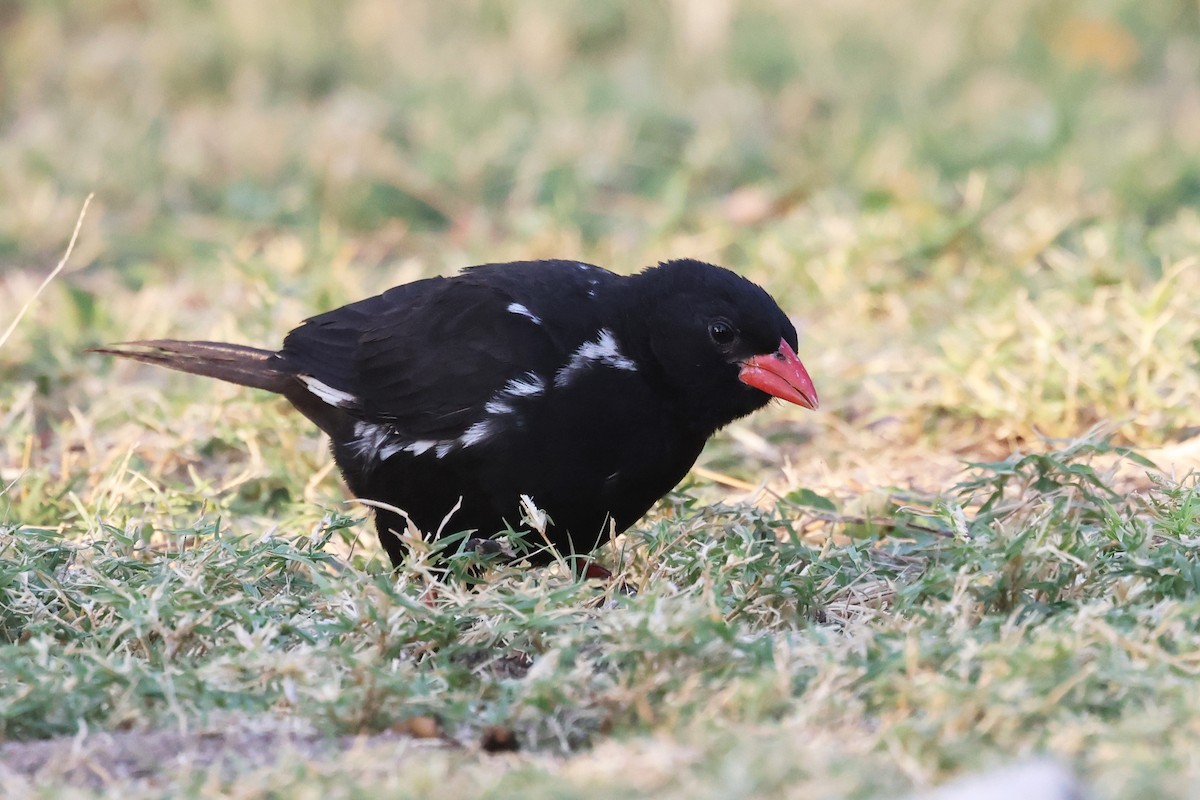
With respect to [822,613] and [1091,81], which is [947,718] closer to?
[822,613]

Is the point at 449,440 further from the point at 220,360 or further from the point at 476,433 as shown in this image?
the point at 220,360

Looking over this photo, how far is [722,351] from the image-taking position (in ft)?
13.0

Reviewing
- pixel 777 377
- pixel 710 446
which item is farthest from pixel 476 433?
pixel 710 446

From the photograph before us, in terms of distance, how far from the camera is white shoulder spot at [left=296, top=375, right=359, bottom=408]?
14.1 feet

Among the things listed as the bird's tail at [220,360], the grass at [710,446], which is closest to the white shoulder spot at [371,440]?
the grass at [710,446]

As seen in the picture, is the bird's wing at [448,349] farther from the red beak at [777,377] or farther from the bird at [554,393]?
the red beak at [777,377]

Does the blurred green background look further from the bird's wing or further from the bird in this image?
the bird

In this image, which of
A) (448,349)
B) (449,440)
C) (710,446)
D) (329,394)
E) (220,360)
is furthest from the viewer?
(710,446)

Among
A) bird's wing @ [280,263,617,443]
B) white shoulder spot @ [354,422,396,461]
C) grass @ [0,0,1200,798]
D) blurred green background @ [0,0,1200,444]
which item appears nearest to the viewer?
grass @ [0,0,1200,798]

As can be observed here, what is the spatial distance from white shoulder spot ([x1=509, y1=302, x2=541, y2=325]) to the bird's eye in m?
0.43

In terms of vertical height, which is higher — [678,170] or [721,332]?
[678,170]

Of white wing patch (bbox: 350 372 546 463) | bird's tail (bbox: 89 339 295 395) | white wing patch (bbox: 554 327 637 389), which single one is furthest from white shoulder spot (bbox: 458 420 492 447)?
bird's tail (bbox: 89 339 295 395)

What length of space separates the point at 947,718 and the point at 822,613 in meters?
1.03

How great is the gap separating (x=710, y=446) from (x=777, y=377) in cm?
134
